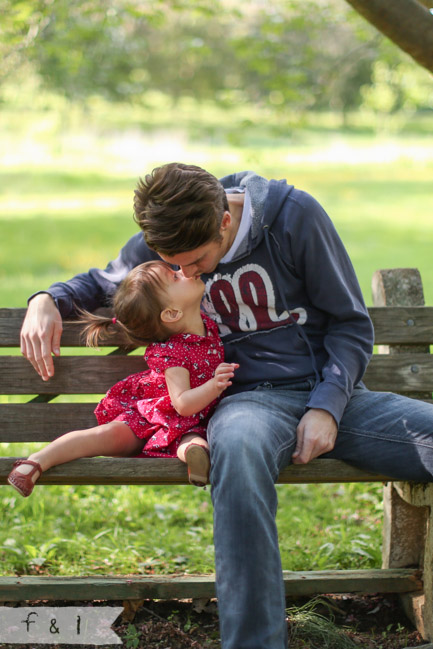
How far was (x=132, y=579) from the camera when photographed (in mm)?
3090

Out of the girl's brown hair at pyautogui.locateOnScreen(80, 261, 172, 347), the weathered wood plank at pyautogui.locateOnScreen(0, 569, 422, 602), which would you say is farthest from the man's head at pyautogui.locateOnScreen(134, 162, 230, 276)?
the weathered wood plank at pyautogui.locateOnScreen(0, 569, 422, 602)

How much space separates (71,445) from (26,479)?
0.21m

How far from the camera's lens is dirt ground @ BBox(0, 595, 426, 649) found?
2.93 meters

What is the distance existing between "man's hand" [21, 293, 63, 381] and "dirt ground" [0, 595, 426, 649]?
0.93 metres

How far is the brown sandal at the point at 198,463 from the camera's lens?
8.57ft

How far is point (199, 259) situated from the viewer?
2.81m

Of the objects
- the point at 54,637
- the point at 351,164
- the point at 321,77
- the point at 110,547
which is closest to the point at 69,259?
the point at 321,77

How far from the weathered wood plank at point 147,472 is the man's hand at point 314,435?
0.14 feet

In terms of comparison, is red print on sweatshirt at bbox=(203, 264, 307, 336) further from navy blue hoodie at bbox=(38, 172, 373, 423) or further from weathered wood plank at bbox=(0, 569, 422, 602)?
weathered wood plank at bbox=(0, 569, 422, 602)

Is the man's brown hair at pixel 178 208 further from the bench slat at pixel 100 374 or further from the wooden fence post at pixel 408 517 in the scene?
the wooden fence post at pixel 408 517

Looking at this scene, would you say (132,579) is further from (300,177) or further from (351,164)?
(351,164)

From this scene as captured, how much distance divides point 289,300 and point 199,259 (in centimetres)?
40

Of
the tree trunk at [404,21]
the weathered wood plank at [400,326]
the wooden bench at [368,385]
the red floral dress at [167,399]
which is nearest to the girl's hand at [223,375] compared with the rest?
the red floral dress at [167,399]

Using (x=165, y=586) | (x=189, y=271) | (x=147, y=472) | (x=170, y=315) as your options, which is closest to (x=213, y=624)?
(x=165, y=586)
